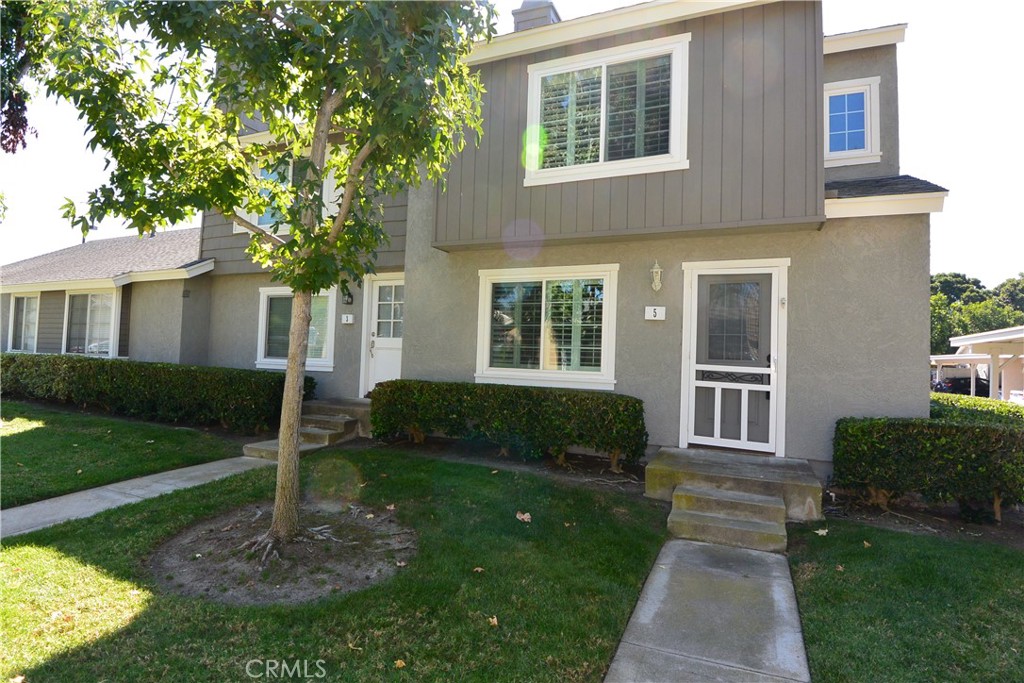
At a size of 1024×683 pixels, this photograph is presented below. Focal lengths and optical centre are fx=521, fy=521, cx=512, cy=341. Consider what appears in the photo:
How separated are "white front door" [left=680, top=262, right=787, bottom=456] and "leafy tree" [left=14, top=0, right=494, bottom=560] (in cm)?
389

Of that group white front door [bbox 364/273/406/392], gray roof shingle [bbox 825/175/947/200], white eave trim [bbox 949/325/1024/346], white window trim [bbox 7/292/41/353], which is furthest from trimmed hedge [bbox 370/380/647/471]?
white eave trim [bbox 949/325/1024/346]

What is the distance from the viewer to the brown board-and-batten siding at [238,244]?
29.9 feet

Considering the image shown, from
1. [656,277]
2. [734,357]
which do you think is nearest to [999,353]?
[734,357]

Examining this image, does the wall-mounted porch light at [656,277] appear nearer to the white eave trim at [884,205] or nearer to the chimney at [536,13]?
the white eave trim at [884,205]

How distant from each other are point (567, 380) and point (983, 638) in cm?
481

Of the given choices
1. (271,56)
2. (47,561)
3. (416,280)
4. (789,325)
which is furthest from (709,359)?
(47,561)

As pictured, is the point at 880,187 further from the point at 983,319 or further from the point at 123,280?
the point at 983,319

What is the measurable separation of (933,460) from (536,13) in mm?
7843

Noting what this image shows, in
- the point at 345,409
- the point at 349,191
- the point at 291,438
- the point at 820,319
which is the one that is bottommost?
the point at 345,409

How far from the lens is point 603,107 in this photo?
6.75m

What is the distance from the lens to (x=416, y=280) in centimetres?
836

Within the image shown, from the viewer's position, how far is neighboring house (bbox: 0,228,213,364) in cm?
1093

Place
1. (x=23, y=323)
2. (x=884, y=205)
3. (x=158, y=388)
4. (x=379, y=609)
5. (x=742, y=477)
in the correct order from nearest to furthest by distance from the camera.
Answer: (x=379, y=609), (x=742, y=477), (x=884, y=205), (x=158, y=388), (x=23, y=323)

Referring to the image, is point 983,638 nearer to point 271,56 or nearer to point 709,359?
point 709,359
